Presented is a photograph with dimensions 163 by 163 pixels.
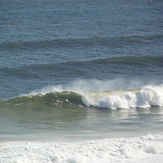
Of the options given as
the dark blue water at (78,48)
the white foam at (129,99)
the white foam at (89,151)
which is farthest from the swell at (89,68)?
the white foam at (89,151)

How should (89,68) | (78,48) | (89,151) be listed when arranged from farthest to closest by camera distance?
1. (78,48)
2. (89,68)
3. (89,151)

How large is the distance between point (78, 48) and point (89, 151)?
56.8 feet

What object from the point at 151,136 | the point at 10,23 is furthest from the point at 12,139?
the point at 10,23

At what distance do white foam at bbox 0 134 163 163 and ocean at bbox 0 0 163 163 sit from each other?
0.03 metres

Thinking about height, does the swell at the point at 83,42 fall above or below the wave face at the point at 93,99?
above

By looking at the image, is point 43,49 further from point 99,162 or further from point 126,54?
point 99,162

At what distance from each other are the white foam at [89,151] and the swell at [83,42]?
16.5 m

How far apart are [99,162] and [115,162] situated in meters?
0.41

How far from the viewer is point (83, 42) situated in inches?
1072

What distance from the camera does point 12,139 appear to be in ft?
36.0

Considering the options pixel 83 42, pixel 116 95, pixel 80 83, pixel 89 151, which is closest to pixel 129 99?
pixel 116 95

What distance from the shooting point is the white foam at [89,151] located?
8.95 meters

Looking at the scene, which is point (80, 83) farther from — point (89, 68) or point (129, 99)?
point (129, 99)

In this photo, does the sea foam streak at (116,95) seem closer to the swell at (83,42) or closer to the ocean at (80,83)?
the ocean at (80,83)
